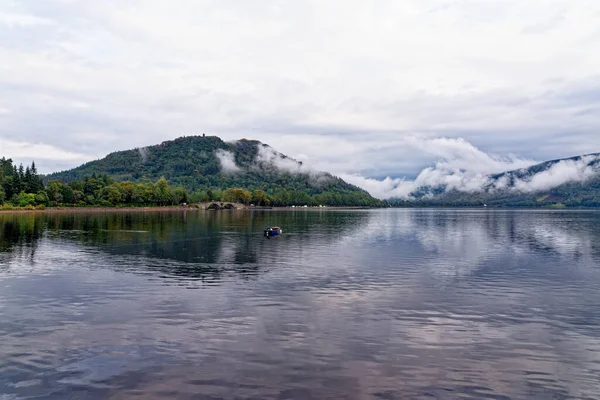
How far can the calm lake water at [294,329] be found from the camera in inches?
1003

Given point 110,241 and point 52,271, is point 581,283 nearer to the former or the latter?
point 52,271

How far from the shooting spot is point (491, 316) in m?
40.2

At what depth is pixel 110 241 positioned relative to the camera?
323 ft

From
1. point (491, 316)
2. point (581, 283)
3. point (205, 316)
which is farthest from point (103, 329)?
point (581, 283)

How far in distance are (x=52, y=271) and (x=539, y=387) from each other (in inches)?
2367

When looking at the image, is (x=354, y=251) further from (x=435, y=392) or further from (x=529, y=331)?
(x=435, y=392)

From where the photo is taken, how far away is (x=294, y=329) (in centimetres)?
3547

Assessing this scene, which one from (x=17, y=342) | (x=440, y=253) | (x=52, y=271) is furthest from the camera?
(x=440, y=253)

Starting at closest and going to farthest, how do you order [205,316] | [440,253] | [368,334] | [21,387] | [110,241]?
[21,387] → [368,334] → [205,316] → [440,253] → [110,241]

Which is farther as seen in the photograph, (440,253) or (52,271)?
(440,253)

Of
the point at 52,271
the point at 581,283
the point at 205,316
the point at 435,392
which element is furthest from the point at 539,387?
the point at 52,271

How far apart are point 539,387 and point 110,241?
304 feet

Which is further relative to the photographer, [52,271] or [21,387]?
[52,271]

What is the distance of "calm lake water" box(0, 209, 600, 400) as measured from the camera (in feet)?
83.6
